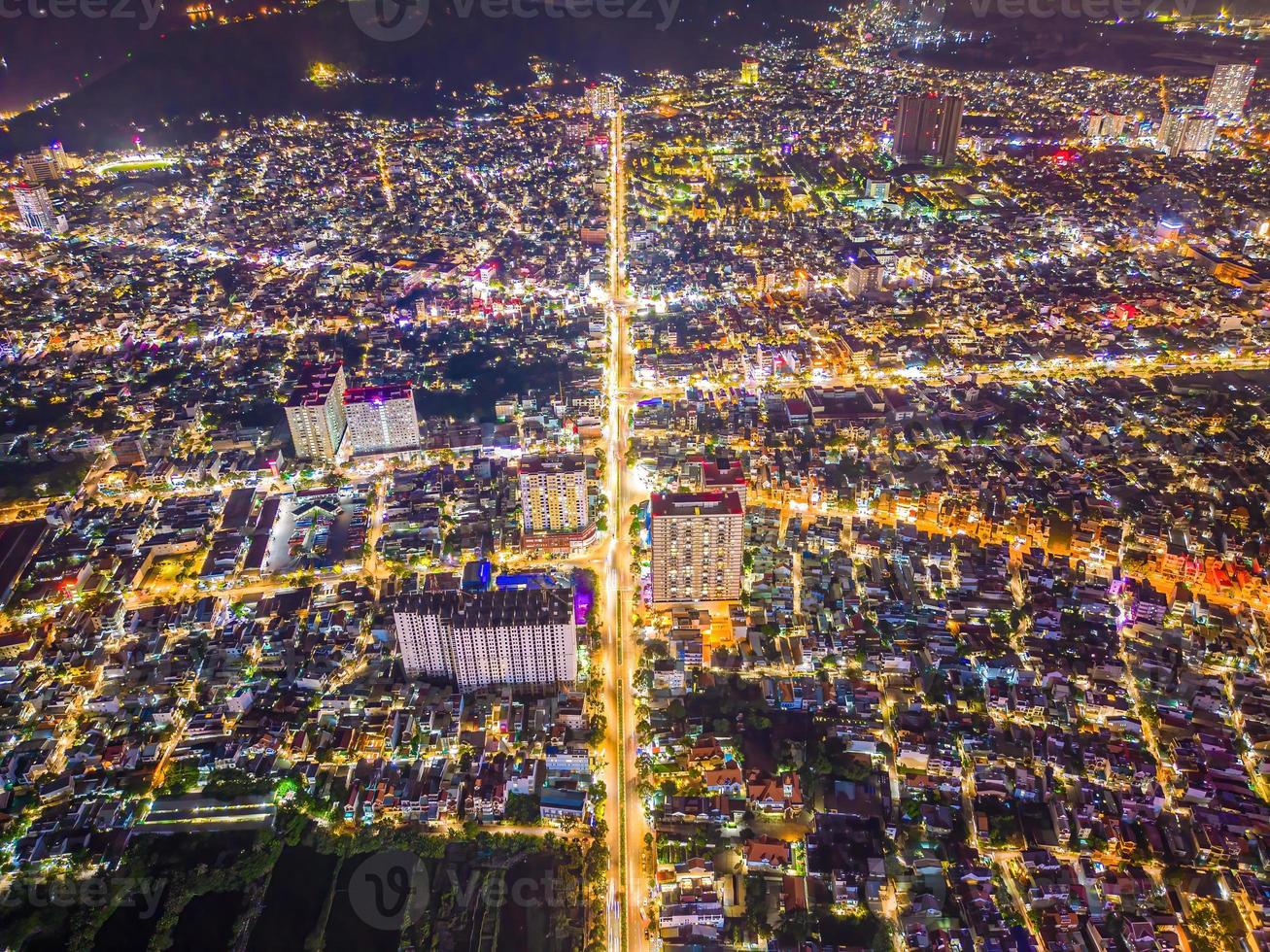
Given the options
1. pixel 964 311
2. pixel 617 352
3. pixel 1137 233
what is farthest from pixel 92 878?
pixel 1137 233

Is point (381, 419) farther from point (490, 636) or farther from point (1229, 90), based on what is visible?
point (1229, 90)

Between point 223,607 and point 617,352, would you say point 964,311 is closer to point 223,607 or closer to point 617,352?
point 617,352

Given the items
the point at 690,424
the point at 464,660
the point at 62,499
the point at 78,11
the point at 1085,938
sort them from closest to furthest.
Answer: the point at 1085,938 < the point at 464,660 < the point at 62,499 < the point at 690,424 < the point at 78,11

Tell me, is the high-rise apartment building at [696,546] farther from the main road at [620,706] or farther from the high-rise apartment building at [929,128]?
the high-rise apartment building at [929,128]

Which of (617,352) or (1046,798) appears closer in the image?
(1046,798)

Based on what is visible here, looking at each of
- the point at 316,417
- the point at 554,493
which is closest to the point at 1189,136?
the point at 554,493

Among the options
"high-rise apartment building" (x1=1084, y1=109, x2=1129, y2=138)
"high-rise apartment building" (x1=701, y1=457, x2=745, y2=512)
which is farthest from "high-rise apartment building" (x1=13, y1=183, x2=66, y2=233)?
"high-rise apartment building" (x1=1084, y1=109, x2=1129, y2=138)
